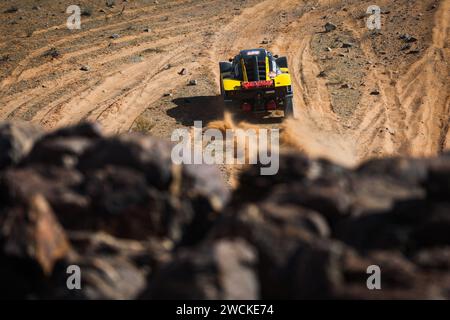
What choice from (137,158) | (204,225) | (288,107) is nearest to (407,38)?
(288,107)

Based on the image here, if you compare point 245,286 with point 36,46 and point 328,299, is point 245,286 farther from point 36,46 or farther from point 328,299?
point 36,46

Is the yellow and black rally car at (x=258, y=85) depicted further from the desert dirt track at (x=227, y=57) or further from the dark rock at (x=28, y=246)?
the dark rock at (x=28, y=246)

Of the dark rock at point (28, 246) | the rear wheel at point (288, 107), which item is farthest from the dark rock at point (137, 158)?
the rear wheel at point (288, 107)

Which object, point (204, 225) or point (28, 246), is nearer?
point (28, 246)

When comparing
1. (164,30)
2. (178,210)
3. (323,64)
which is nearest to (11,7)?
(164,30)

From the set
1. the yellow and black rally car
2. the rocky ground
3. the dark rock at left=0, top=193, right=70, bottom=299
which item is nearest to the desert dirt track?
the yellow and black rally car

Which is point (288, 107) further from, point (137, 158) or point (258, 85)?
point (137, 158)

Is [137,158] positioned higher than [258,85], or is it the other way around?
[258,85]
